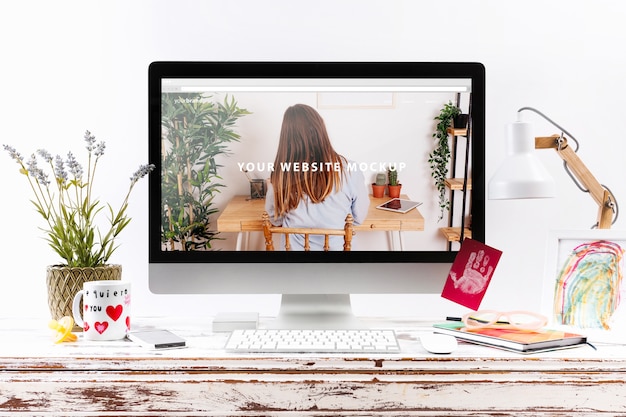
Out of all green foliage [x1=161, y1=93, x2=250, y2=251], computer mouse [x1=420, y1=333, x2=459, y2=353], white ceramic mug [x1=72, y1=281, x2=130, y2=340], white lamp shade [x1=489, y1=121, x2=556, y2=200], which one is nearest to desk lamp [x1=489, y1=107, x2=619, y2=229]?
white lamp shade [x1=489, y1=121, x2=556, y2=200]

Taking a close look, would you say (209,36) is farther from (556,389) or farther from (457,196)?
(556,389)

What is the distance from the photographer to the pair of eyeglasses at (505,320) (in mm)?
1232

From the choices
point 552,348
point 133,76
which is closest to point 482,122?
point 552,348

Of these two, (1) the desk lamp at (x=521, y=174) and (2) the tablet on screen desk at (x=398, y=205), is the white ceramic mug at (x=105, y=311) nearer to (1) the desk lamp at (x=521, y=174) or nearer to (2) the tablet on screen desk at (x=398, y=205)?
(2) the tablet on screen desk at (x=398, y=205)

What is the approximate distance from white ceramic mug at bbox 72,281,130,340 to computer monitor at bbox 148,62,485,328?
14 centimetres

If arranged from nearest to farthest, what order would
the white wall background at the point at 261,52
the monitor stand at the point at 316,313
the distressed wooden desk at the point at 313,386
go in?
1. the distressed wooden desk at the point at 313,386
2. the monitor stand at the point at 316,313
3. the white wall background at the point at 261,52

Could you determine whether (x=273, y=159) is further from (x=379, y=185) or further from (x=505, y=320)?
(x=505, y=320)

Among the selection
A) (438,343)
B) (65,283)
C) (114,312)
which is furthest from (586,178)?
(65,283)

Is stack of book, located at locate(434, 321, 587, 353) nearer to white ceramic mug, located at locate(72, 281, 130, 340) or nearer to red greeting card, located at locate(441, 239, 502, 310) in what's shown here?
red greeting card, located at locate(441, 239, 502, 310)

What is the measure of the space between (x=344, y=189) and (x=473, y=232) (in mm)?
286

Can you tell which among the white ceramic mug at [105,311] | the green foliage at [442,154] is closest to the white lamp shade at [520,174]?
the green foliage at [442,154]

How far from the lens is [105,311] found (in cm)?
122

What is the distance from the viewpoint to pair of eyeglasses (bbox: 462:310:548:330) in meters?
1.23

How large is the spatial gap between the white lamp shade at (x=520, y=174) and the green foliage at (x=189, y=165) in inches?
22.0
